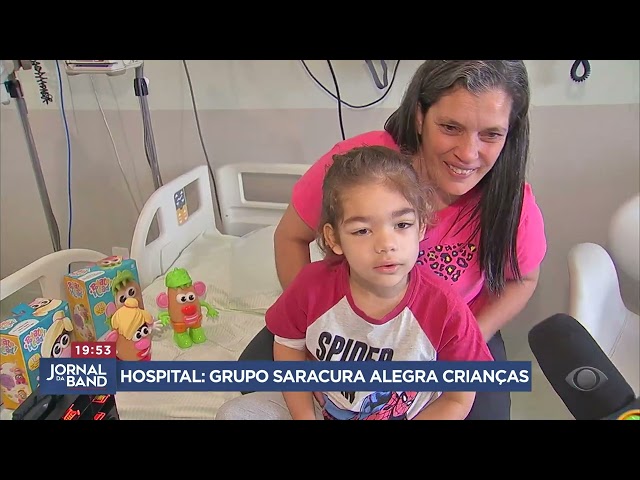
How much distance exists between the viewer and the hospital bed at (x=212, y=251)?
83cm

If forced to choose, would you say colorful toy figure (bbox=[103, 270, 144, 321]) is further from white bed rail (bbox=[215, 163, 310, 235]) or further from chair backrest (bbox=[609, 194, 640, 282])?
chair backrest (bbox=[609, 194, 640, 282])

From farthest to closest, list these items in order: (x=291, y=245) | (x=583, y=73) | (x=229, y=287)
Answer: (x=229, y=287), (x=291, y=245), (x=583, y=73)

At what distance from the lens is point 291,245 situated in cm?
77

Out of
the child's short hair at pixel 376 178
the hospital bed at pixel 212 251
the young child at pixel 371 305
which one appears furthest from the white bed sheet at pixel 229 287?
the child's short hair at pixel 376 178

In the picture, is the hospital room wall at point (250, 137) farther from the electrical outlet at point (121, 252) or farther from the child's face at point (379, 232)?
the child's face at point (379, 232)

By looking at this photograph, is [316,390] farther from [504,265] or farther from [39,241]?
[39,241]

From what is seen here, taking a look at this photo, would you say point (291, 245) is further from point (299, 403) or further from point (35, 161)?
point (35, 161)

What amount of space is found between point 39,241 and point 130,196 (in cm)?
18

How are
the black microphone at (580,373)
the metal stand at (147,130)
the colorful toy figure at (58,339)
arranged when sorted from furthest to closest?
the metal stand at (147,130), the colorful toy figure at (58,339), the black microphone at (580,373)

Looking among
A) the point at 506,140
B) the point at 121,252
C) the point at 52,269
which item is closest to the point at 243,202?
the point at 121,252

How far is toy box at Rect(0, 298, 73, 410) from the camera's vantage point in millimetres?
648

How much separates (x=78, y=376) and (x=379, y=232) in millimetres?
349

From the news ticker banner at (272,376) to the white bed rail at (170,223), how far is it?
0.27 metres
